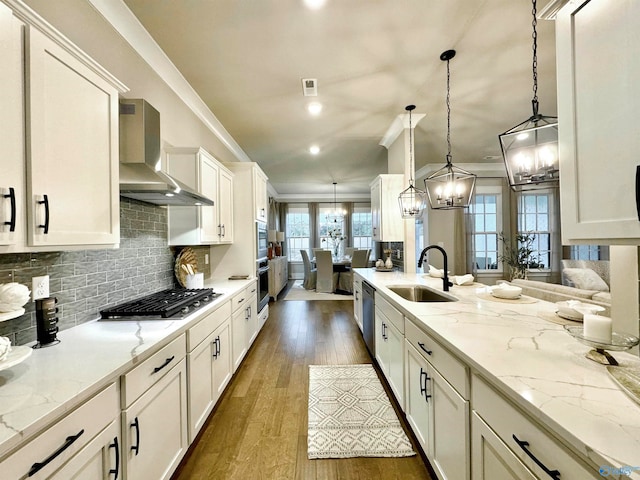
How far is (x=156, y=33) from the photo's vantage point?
2.00m

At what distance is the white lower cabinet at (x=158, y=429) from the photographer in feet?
3.61

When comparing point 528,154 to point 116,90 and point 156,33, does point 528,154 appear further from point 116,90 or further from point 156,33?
point 156,33

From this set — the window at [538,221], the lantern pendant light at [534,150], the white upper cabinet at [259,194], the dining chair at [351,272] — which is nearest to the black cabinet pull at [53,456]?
the lantern pendant light at [534,150]

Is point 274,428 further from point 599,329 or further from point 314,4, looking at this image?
point 314,4

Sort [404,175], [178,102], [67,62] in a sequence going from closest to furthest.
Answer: [67,62]
[178,102]
[404,175]

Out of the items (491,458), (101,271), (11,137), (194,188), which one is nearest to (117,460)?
(101,271)

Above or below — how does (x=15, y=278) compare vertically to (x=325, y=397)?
above

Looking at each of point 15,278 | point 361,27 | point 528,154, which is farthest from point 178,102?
point 528,154

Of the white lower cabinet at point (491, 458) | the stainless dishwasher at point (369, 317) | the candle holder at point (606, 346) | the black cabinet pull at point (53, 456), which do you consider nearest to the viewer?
the black cabinet pull at point (53, 456)

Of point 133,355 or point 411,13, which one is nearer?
point 133,355

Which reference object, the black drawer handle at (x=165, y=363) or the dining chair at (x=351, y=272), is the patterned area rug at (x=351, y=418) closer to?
the black drawer handle at (x=165, y=363)

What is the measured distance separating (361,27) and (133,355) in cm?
251

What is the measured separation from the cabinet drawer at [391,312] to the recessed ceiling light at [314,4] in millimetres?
2218

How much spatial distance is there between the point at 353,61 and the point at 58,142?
7.30 feet
